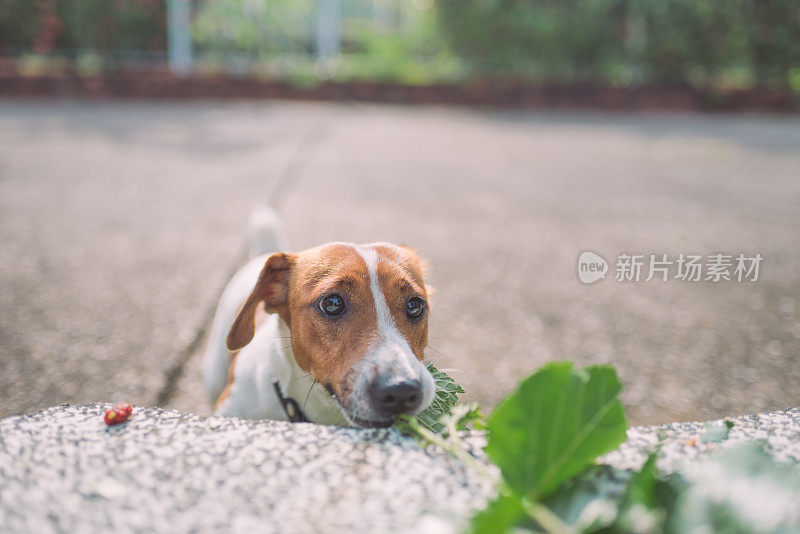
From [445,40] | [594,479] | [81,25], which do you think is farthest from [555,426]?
[81,25]

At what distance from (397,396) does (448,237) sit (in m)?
3.01

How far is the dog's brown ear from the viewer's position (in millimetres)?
1834

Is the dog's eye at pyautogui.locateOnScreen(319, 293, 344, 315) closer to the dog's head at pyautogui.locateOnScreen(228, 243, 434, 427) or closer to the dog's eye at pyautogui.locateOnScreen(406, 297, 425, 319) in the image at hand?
the dog's head at pyautogui.locateOnScreen(228, 243, 434, 427)

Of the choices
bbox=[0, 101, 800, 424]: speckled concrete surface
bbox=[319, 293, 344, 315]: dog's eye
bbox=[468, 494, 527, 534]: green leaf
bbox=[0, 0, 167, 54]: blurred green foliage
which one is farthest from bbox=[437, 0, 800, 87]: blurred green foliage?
bbox=[468, 494, 527, 534]: green leaf

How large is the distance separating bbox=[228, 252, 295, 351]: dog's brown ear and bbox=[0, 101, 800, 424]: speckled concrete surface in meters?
0.62

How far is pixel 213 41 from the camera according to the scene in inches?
452

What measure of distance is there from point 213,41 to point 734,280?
10.5 metres

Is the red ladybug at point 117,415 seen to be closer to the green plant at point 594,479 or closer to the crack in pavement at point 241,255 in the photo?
the green plant at point 594,479

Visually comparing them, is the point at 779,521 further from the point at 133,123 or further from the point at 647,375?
the point at 133,123

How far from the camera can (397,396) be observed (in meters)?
1.47

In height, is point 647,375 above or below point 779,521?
below

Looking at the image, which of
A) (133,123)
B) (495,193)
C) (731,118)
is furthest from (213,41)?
(731,118)

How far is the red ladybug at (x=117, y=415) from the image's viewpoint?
111cm

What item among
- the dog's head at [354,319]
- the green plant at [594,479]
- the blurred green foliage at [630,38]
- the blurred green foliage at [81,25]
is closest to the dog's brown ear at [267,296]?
the dog's head at [354,319]
